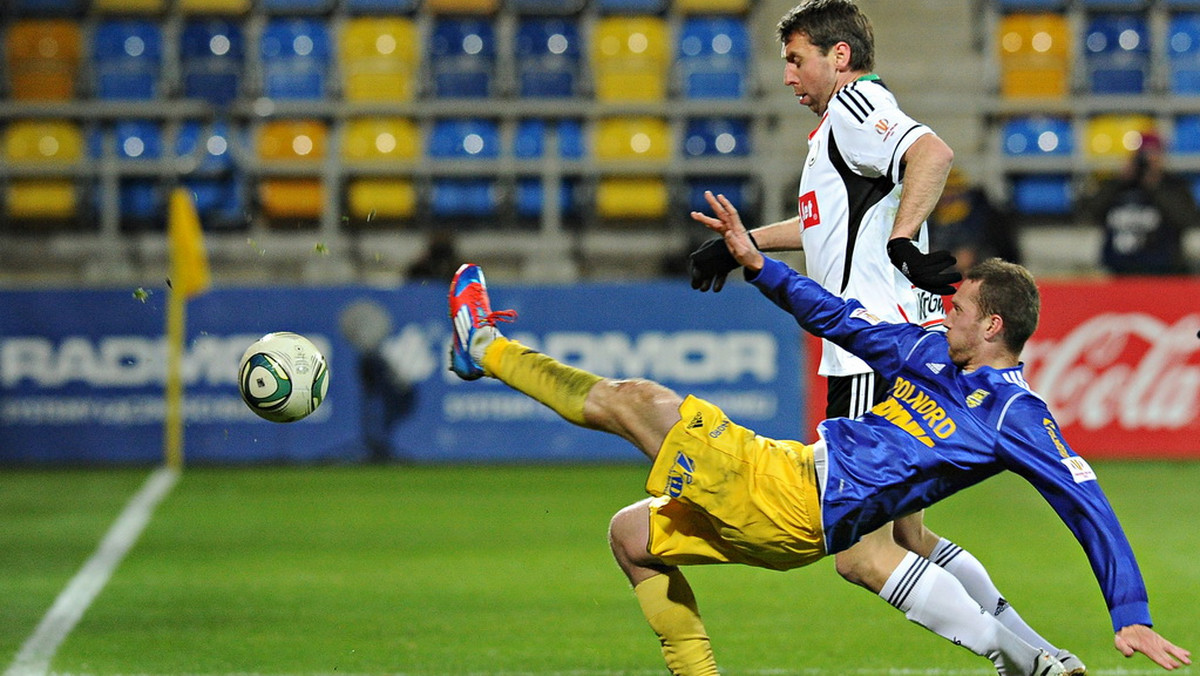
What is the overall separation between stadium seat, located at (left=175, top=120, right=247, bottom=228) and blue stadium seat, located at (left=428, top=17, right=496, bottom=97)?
2.08 meters

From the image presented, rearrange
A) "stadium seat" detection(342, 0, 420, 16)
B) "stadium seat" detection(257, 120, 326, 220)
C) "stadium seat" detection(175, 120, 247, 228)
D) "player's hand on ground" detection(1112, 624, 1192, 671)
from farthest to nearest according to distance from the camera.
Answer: "stadium seat" detection(342, 0, 420, 16) → "stadium seat" detection(257, 120, 326, 220) → "stadium seat" detection(175, 120, 247, 228) → "player's hand on ground" detection(1112, 624, 1192, 671)

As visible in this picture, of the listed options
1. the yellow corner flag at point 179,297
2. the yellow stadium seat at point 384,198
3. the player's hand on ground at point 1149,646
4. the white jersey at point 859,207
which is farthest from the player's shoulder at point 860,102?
the yellow stadium seat at point 384,198

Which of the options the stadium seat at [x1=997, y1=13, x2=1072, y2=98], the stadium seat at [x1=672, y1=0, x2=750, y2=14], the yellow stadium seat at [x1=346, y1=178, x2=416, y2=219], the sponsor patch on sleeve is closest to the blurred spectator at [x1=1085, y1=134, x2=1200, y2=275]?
the stadium seat at [x1=997, y1=13, x2=1072, y2=98]

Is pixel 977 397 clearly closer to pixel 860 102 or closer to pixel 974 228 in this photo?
pixel 860 102

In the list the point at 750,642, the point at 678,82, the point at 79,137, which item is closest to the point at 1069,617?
the point at 750,642

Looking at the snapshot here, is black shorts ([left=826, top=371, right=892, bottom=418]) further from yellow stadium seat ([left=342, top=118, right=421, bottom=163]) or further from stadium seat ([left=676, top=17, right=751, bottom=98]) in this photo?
yellow stadium seat ([left=342, top=118, right=421, bottom=163])

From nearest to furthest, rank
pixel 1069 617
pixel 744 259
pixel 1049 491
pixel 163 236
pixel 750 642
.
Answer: pixel 1049 491 → pixel 744 259 → pixel 750 642 → pixel 1069 617 → pixel 163 236

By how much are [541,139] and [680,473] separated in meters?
10.8

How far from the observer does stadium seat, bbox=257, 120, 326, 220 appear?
47.6ft

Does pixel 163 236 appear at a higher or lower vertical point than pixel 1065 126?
lower

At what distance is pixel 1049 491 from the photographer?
4191 mm

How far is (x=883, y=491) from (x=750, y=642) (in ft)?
6.51

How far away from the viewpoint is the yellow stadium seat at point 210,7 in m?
15.6

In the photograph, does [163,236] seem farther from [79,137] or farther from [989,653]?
[989,653]
